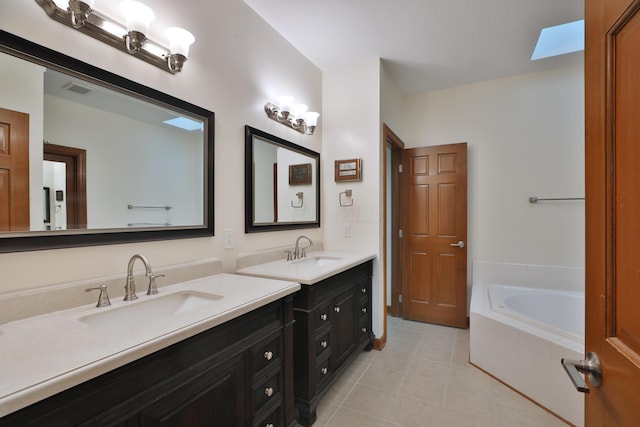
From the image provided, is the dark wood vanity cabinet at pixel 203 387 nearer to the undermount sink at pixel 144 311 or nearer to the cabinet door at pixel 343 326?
the undermount sink at pixel 144 311

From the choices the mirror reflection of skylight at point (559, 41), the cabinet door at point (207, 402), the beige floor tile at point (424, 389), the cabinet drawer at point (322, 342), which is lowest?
the beige floor tile at point (424, 389)

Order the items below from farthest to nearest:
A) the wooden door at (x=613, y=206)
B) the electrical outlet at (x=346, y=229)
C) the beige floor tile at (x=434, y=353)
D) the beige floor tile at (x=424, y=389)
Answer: the electrical outlet at (x=346, y=229) → the beige floor tile at (x=434, y=353) → the beige floor tile at (x=424, y=389) → the wooden door at (x=613, y=206)

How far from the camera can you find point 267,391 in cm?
138

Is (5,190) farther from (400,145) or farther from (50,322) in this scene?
(400,145)

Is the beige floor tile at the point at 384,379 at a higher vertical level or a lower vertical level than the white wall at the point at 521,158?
lower

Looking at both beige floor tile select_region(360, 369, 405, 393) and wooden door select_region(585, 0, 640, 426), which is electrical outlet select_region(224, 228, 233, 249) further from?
wooden door select_region(585, 0, 640, 426)

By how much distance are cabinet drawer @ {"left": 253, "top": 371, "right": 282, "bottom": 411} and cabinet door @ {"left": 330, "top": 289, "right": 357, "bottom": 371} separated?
0.63 m

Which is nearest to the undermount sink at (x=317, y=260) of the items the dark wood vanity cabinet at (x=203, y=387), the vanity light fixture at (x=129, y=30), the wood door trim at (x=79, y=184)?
the dark wood vanity cabinet at (x=203, y=387)

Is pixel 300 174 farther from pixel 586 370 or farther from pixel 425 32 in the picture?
pixel 586 370

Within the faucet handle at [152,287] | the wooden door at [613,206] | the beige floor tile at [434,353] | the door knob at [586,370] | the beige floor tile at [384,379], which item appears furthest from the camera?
the beige floor tile at [434,353]

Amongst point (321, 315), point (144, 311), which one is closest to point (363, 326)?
point (321, 315)

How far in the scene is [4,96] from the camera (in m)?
0.99

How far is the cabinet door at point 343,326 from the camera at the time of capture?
2047mm

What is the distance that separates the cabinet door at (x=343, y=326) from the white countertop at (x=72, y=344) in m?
0.91
